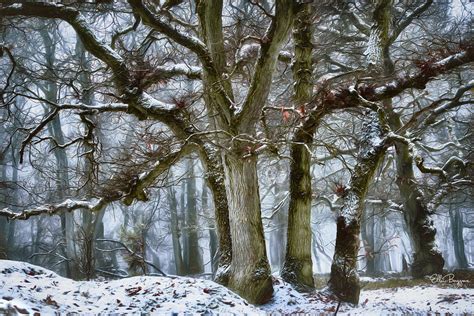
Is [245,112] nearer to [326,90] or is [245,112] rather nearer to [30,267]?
[326,90]

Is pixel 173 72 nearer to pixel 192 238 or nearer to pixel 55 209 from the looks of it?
pixel 55 209

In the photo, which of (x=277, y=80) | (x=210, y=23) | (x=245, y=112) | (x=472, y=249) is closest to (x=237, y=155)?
(x=245, y=112)

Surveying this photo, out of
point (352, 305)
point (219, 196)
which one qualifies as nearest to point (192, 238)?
point (219, 196)

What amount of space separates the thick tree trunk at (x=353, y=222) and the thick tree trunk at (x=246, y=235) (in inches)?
60.8

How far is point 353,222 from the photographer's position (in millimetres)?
8414

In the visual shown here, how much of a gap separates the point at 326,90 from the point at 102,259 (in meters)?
17.3

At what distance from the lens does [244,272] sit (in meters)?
7.61

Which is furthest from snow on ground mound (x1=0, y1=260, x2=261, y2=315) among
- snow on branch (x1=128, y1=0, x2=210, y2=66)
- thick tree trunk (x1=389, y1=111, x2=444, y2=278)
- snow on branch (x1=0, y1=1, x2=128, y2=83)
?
thick tree trunk (x1=389, y1=111, x2=444, y2=278)

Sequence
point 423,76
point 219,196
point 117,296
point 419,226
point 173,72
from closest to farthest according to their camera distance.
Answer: point 117,296, point 423,76, point 219,196, point 173,72, point 419,226

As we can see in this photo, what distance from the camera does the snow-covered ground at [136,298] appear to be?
526 cm

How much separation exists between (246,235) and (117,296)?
8.30 feet

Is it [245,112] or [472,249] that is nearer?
[245,112]

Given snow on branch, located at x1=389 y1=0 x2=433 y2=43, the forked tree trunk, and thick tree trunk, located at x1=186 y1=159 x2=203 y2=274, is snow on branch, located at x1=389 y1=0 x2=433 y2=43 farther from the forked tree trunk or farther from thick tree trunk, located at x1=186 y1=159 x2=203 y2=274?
thick tree trunk, located at x1=186 y1=159 x2=203 y2=274

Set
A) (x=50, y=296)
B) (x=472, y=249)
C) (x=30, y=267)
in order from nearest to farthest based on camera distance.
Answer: (x=50, y=296) < (x=30, y=267) < (x=472, y=249)
